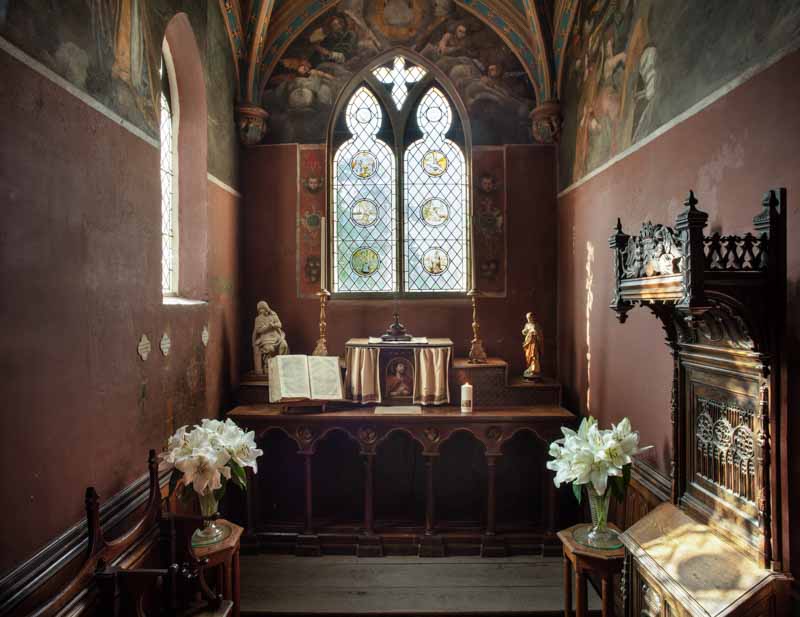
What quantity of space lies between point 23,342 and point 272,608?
3481 mm

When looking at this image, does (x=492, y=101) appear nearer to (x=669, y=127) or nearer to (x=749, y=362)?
(x=669, y=127)

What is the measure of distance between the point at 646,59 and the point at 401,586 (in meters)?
5.12

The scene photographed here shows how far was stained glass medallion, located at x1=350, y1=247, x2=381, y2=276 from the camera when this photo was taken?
774cm

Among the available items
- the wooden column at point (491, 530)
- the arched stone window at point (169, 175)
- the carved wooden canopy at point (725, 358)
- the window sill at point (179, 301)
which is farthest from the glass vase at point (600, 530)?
the arched stone window at point (169, 175)

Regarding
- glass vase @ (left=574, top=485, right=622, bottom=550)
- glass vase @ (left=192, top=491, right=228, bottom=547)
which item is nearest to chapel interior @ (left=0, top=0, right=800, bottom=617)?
glass vase @ (left=574, top=485, right=622, bottom=550)

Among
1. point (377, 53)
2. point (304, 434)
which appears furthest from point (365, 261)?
point (377, 53)

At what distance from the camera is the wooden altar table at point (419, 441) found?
636 centimetres

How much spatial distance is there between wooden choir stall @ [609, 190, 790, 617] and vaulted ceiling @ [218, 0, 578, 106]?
13.9 feet

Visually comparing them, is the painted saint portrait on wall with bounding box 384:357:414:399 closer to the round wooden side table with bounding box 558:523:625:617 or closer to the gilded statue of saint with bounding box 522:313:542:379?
the gilded statue of saint with bounding box 522:313:542:379

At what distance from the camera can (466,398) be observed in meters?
6.48

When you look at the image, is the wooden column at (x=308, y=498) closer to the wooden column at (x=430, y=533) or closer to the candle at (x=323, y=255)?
the wooden column at (x=430, y=533)

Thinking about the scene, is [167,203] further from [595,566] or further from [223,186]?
[595,566]

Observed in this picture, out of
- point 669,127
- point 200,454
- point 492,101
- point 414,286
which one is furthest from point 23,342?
point 492,101

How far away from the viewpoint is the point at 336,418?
637 cm
